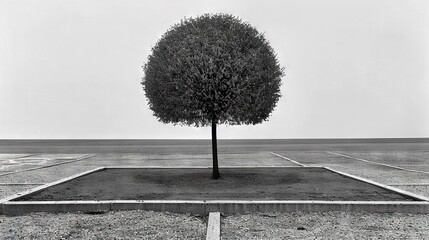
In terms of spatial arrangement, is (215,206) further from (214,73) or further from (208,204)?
(214,73)

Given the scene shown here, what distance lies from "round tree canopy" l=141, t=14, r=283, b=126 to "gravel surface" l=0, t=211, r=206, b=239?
431 centimetres

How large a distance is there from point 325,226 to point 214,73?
231 inches

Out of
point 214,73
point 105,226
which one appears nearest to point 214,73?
point 214,73

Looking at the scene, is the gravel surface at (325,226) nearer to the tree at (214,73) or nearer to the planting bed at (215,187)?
the planting bed at (215,187)

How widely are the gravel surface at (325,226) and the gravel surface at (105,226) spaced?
84 cm

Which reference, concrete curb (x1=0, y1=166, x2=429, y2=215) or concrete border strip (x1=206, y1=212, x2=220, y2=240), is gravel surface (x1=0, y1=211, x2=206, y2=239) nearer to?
concrete border strip (x1=206, y1=212, x2=220, y2=240)

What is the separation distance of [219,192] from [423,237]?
539 cm

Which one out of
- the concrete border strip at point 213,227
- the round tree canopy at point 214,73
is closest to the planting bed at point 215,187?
the concrete border strip at point 213,227

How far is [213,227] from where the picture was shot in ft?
26.7

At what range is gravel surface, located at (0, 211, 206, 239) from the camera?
306 inches

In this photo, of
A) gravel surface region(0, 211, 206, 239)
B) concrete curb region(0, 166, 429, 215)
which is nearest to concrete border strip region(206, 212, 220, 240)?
gravel surface region(0, 211, 206, 239)

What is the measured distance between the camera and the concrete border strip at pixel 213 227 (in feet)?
24.7

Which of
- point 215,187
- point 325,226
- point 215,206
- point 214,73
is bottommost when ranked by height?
point 325,226

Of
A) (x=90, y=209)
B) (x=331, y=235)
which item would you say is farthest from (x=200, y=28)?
(x=331, y=235)
